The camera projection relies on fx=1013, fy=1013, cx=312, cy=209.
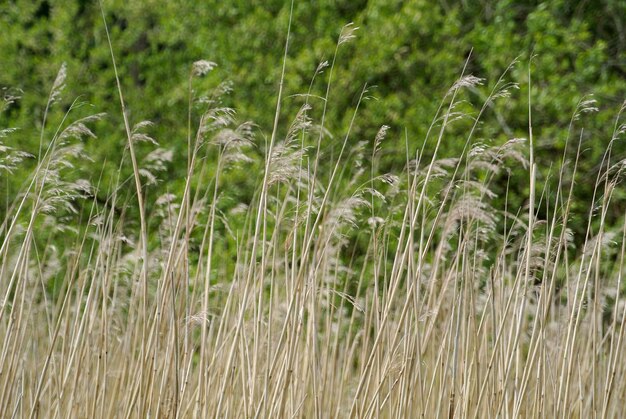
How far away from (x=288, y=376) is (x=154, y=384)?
0.29 metres

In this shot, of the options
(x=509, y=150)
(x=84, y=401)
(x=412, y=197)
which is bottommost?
(x=84, y=401)

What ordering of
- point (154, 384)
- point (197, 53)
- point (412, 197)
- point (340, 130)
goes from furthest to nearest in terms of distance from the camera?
point (197, 53), point (340, 130), point (154, 384), point (412, 197)

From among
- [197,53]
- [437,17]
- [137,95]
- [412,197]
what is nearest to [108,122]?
[137,95]

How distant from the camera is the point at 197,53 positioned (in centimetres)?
680

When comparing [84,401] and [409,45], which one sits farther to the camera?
[409,45]

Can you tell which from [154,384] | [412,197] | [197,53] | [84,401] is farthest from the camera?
[197,53]

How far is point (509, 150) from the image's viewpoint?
1979mm

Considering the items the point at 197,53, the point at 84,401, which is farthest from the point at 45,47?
the point at 84,401

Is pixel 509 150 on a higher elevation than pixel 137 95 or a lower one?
lower

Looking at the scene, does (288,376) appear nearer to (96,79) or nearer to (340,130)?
(340,130)

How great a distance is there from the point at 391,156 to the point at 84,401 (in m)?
3.91

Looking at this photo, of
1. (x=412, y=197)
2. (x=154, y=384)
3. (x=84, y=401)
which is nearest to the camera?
(x=412, y=197)

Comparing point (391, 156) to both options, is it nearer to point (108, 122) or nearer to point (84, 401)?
point (108, 122)

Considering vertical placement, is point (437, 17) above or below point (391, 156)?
above
